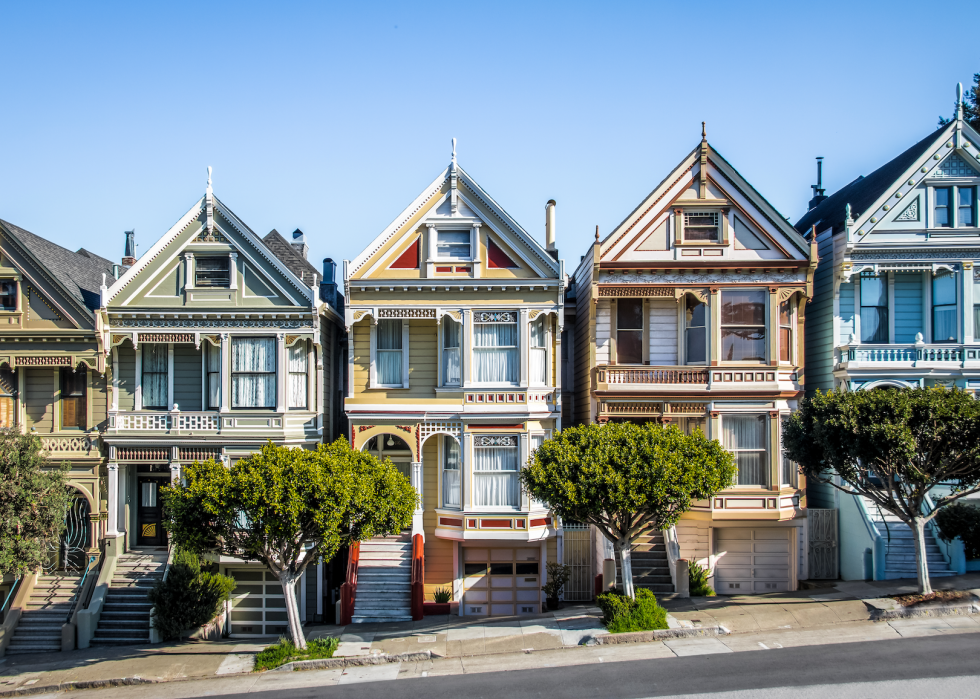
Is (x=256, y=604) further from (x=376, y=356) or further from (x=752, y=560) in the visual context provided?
(x=752, y=560)

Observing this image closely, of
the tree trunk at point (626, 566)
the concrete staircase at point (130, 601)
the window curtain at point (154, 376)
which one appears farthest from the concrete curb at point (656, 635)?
the window curtain at point (154, 376)

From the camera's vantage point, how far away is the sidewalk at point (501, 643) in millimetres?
17797

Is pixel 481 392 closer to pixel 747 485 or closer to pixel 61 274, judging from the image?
pixel 747 485

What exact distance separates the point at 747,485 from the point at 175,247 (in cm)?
1889

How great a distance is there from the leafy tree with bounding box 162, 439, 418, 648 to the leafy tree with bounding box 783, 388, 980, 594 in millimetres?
11044

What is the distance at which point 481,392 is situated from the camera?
77.2 feet

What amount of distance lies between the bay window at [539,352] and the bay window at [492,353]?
57 cm

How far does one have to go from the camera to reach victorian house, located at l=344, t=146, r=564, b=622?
2342cm

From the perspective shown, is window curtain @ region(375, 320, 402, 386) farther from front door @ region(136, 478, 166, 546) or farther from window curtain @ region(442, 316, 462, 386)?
front door @ region(136, 478, 166, 546)

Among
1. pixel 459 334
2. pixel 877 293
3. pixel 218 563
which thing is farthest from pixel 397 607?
pixel 877 293

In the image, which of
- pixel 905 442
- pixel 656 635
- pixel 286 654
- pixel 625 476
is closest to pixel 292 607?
pixel 286 654

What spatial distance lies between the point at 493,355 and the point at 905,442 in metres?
11.3

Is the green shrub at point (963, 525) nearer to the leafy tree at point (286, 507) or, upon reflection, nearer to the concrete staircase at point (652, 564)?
the concrete staircase at point (652, 564)

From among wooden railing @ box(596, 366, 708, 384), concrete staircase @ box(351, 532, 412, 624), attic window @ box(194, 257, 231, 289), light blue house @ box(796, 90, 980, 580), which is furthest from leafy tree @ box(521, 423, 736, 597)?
attic window @ box(194, 257, 231, 289)
